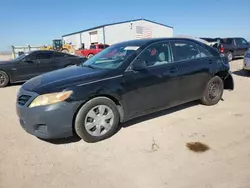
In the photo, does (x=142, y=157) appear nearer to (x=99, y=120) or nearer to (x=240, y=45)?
(x=99, y=120)

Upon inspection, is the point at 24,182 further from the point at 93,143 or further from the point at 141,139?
the point at 141,139

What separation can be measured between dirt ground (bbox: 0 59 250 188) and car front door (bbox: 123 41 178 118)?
1.37ft

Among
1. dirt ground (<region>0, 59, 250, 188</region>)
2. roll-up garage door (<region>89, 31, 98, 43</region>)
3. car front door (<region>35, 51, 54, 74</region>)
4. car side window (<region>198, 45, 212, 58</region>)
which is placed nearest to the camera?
dirt ground (<region>0, 59, 250, 188</region>)

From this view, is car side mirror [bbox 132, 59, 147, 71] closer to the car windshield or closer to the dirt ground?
the car windshield

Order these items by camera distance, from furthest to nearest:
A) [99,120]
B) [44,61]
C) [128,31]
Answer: [128,31] → [44,61] → [99,120]

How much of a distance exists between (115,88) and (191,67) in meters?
1.79

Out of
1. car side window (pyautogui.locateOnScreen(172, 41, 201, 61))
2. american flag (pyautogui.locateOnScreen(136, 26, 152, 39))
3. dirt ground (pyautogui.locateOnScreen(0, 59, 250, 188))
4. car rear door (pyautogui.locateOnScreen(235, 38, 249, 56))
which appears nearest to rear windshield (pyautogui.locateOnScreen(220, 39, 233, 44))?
car rear door (pyautogui.locateOnScreen(235, 38, 249, 56))

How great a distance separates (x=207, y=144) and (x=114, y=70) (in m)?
1.82

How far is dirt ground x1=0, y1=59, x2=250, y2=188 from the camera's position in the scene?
260 centimetres

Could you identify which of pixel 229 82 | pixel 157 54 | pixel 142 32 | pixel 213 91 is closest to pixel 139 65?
pixel 157 54

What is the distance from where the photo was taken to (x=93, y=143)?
3.52 meters

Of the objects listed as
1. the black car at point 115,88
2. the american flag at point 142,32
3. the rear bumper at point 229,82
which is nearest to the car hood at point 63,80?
the black car at point 115,88

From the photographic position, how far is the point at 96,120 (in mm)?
3479

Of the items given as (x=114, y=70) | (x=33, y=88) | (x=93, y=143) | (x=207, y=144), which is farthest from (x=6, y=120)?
(x=207, y=144)
